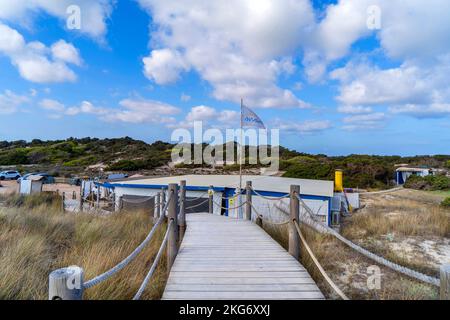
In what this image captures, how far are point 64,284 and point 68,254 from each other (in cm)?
352

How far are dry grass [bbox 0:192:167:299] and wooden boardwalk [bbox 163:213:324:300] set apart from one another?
0.42 metres

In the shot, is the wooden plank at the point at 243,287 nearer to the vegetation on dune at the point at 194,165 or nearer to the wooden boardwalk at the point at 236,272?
the wooden boardwalk at the point at 236,272

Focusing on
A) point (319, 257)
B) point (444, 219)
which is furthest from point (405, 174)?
point (319, 257)

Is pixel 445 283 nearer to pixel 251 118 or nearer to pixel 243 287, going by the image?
pixel 243 287

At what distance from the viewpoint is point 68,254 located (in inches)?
193

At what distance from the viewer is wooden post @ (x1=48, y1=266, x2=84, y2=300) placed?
72.6 inches

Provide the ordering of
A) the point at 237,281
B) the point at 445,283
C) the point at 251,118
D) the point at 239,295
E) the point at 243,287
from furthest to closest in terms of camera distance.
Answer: the point at 251,118
the point at 237,281
the point at 243,287
the point at 239,295
the point at 445,283

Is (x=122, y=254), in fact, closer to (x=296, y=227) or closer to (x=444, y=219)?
(x=296, y=227)

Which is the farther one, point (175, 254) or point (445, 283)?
→ point (175, 254)

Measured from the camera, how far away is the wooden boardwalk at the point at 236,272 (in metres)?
3.63

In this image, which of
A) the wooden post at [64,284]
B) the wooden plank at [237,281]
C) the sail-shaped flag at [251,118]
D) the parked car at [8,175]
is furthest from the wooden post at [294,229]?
the parked car at [8,175]

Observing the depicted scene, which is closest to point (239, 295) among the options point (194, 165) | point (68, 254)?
point (68, 254)
